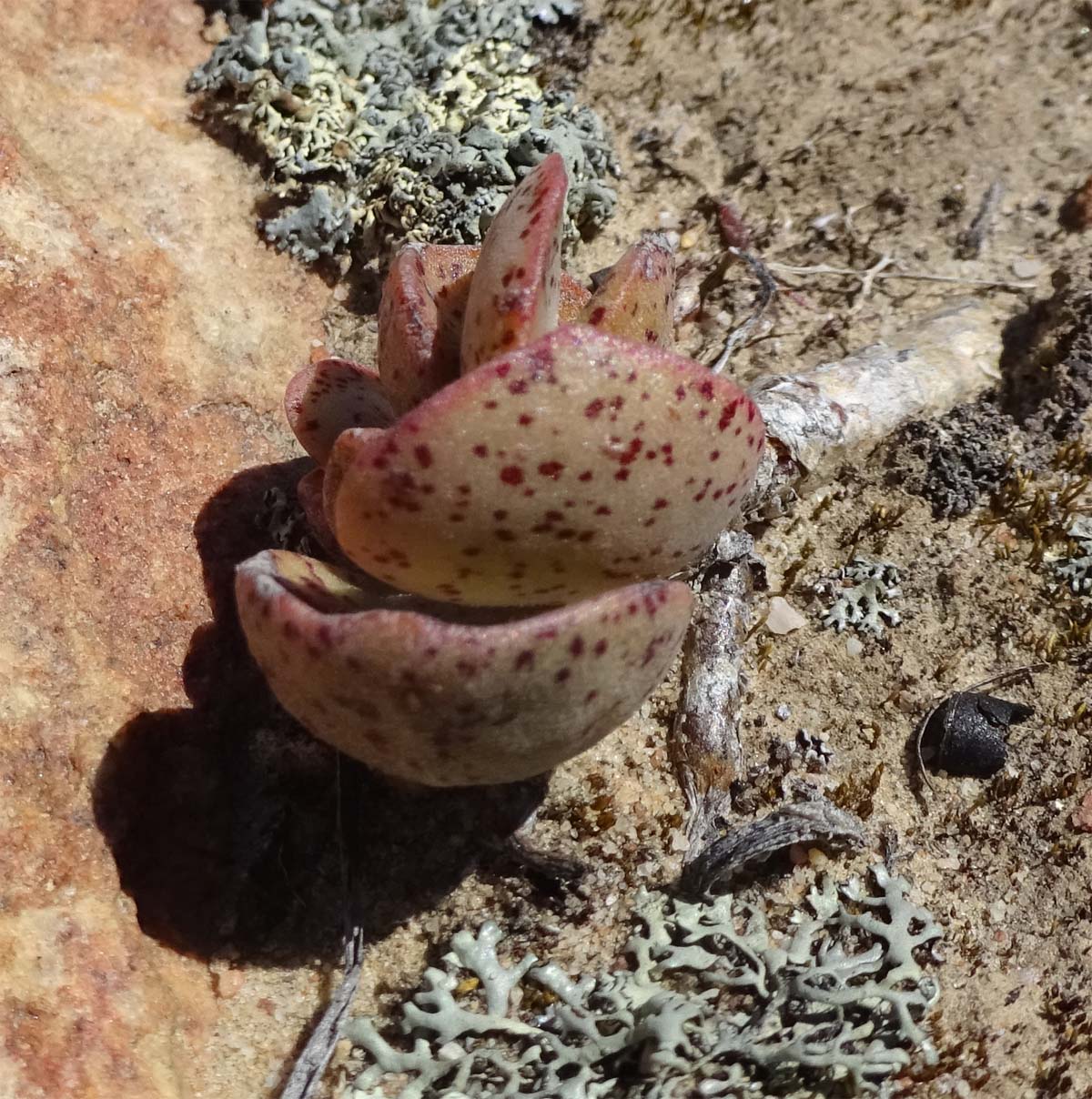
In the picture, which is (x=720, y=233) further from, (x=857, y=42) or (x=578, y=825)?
(x=578, y=825)

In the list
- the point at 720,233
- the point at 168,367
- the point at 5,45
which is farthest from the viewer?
the point at 720,233

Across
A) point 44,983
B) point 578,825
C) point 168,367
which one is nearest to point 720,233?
→ point 168,367

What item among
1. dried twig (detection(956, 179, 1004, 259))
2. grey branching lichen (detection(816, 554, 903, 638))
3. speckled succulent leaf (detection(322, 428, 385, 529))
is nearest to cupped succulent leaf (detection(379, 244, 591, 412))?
speckled succulent leaf (detection(322, 428, 385, 529))

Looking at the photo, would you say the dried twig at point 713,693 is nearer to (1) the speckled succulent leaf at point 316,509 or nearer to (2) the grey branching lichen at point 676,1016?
(2) the grey branching lichen at point 676,1016

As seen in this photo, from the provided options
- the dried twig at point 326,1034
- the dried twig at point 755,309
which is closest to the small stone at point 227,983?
the dried twig at point 326,1034

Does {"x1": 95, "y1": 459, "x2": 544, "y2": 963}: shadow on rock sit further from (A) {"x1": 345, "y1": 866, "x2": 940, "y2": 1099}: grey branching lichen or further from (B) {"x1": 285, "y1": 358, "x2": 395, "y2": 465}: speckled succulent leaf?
(B) {"x1": 285, "y1": 358, "x2": 395, "y2": 465}: speckled succulent leaf

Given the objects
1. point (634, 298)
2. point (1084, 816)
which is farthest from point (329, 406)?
point (1084, 816)
